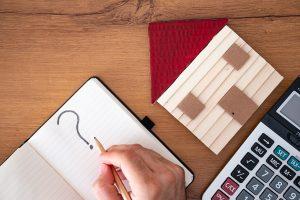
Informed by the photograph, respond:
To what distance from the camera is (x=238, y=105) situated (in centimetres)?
67

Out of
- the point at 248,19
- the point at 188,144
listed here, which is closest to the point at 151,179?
the point at 188,144

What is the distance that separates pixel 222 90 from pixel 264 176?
0.50 ft

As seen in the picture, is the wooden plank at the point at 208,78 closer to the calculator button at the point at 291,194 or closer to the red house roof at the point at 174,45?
the red house roof at the point at 174,45

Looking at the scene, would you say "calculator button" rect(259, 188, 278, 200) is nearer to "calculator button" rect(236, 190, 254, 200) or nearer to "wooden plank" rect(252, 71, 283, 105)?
"calculator button" rect(236, 190, 254, 200)

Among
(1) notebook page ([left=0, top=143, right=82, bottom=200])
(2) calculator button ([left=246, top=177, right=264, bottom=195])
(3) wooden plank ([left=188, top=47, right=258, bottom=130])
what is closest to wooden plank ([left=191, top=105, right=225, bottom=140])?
(3) wooden plank ([left=188, top=47, right=258, bottom=130])

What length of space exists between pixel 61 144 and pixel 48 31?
7.7 inches

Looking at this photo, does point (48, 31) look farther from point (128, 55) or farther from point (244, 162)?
point (244, 162)

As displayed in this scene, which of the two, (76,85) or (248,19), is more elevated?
(248,19)

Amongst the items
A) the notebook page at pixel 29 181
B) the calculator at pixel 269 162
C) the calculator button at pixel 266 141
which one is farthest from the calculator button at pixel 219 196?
the notebook page at pixel 29 181

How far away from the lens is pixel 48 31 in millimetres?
712

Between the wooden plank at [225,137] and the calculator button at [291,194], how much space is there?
0.12 m

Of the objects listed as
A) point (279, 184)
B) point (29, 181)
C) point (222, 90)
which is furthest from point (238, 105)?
point (29, 181)

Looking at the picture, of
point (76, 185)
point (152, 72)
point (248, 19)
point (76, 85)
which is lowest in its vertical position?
point (76, 185)

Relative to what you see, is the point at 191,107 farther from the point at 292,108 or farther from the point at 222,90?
the point at 292,108
